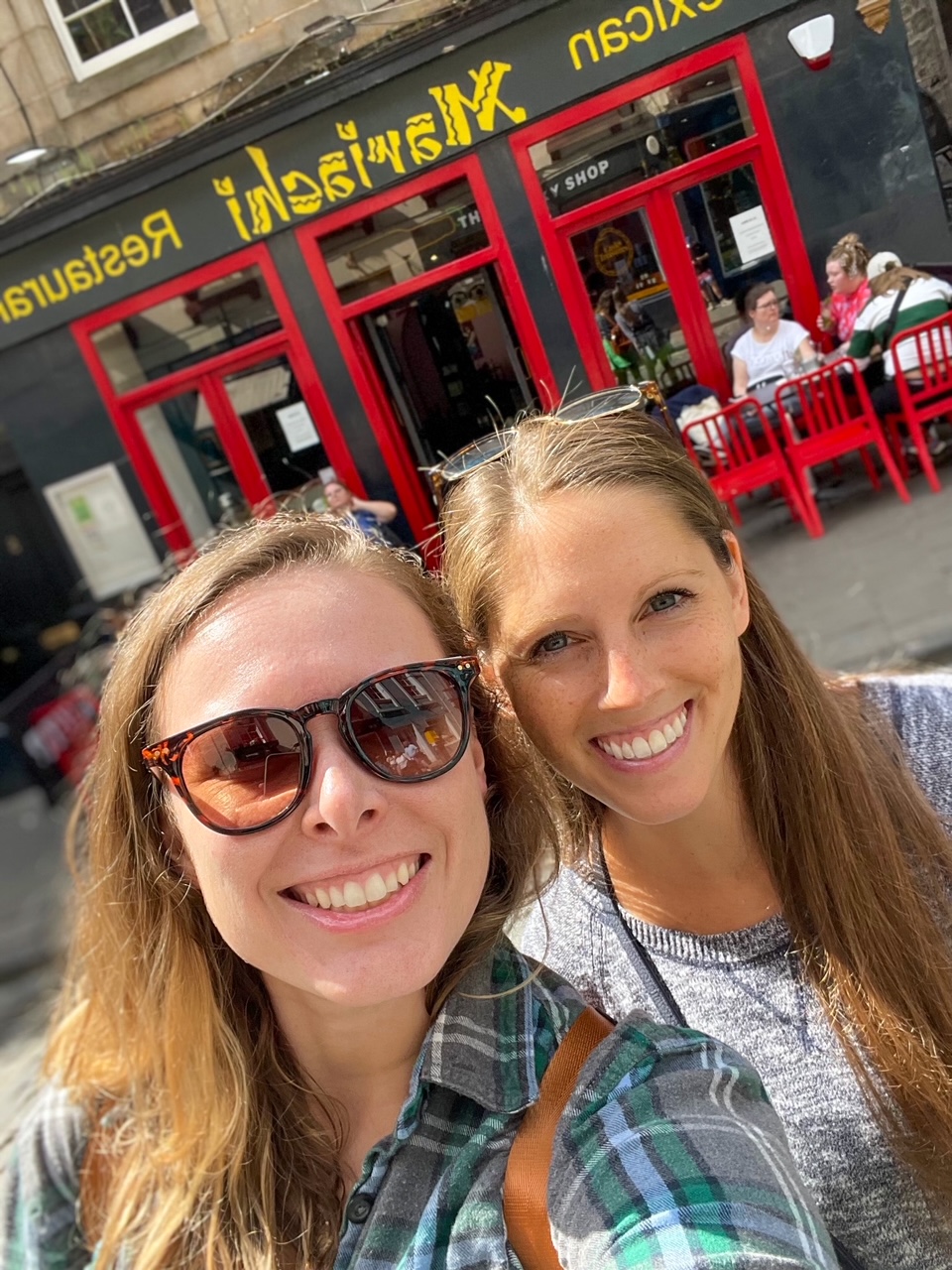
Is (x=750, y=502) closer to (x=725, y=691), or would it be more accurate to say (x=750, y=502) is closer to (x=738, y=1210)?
(x=725, y=691)

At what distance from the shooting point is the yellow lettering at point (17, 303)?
202 cm

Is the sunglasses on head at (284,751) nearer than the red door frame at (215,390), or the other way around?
the sunglasses on head at (284,751)

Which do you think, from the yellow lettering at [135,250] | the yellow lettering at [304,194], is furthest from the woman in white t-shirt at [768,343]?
the yellow lettering at [135,250]

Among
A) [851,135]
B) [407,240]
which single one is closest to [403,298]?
[407,240]

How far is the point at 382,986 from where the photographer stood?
959mm

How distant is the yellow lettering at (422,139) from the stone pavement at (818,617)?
106 centimetres

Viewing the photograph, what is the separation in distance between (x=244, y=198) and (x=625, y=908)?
1.82 metres

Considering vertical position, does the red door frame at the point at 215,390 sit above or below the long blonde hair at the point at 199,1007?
above

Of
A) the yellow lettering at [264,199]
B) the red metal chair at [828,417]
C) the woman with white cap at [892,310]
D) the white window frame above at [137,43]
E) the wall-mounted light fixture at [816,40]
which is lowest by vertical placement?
the red metal chair at [828,417]

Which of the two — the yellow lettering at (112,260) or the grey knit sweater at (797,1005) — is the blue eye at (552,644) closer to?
the grey knit sweater at (797,1005)

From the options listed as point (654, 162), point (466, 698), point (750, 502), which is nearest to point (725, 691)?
point (466, 698)

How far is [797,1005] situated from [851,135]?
→ 1.55m

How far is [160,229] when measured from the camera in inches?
81.4

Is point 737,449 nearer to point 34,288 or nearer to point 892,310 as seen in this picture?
point 892,310
